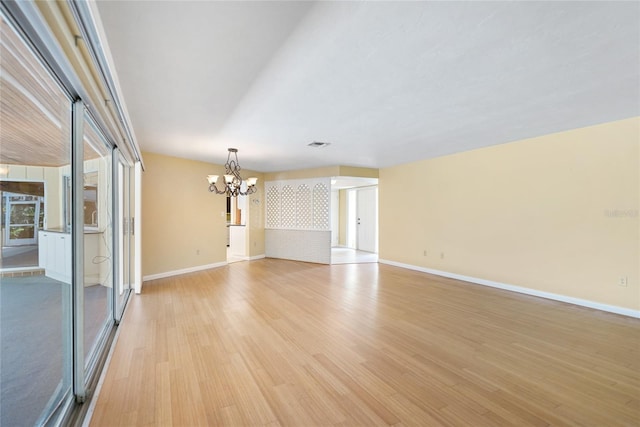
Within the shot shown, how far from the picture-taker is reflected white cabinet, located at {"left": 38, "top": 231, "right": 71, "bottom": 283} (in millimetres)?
1396

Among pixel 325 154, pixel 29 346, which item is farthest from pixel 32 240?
pixel 325 154

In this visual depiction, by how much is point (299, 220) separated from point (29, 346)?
18.2 ft

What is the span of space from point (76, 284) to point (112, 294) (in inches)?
64.5

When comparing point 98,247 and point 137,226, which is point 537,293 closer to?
point 98,247

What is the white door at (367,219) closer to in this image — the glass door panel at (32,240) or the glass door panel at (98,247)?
A: the glass door panel at (98,247)

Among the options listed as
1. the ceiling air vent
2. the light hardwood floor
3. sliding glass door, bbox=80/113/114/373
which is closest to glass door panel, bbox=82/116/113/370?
sliding glass door, bbox=80/113/114/373

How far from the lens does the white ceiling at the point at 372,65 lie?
1.55 m

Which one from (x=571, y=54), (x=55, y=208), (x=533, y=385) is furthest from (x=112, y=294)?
(x=571, y=54)

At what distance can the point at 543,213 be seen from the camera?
4016 millimetres

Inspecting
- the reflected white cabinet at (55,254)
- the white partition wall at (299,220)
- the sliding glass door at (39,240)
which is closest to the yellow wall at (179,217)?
the white partition wall at (299,220)

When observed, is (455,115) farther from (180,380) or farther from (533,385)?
(180,380)

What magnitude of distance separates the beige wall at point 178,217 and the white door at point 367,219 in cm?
449

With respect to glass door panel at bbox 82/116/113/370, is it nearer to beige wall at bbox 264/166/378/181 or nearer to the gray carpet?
the gray carpet

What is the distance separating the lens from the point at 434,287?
4598 mm
